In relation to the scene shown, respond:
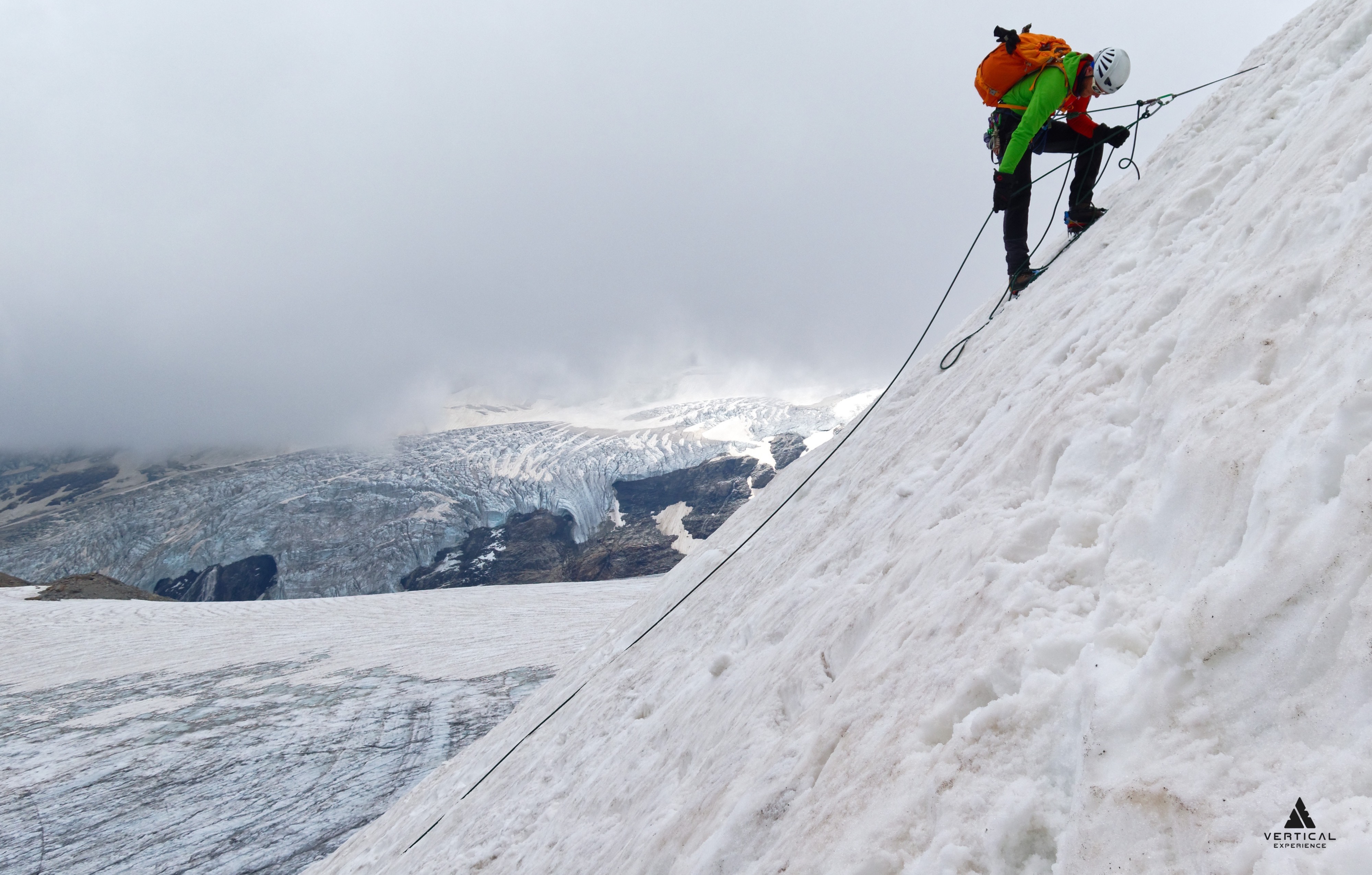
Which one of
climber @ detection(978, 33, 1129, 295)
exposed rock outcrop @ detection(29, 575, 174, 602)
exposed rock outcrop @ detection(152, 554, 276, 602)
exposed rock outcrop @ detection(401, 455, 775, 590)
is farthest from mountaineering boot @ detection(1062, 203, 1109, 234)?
exposed rock outcrop @ detection(152, 554, 276, 602)

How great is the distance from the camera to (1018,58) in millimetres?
5395

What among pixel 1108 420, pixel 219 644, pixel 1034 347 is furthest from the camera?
pixel 219 644

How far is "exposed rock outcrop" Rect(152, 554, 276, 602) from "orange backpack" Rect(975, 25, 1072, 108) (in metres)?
72.2

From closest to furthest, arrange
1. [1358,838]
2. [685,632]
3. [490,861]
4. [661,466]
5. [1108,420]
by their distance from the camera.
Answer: [1358,838]
[1108,420]
[490,861]
[685,632]
[661,466]

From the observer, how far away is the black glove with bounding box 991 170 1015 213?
18.0 ft

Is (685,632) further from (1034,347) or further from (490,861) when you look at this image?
(1034,347)

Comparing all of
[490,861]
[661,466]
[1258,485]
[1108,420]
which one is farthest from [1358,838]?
[661,466]

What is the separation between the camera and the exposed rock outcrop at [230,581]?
201ft

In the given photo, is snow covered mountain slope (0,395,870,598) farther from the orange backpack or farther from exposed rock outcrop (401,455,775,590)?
the orange backpack

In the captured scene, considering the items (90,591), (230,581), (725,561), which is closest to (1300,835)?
(725,561)

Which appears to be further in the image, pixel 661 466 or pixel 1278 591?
pixel 661 466

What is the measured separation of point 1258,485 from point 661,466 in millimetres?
83141

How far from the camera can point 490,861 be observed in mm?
3607

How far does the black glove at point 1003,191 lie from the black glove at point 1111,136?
1.07 metres
